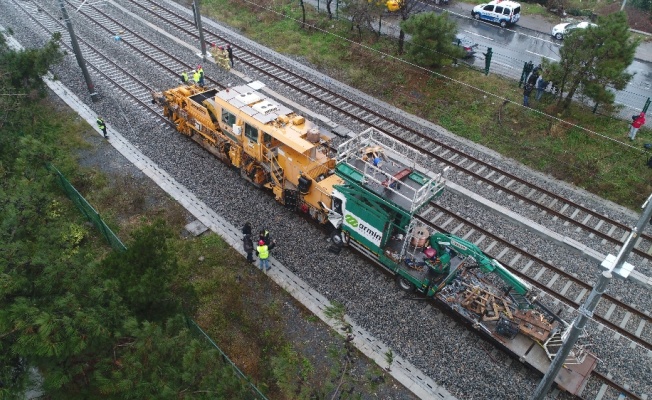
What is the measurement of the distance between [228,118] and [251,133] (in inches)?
58.5

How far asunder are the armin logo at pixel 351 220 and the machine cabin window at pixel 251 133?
455 centimetres

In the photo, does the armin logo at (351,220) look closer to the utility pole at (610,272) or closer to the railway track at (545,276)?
the railway track at (545,276)

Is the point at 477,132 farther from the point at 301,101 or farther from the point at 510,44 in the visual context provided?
the point at 510,44

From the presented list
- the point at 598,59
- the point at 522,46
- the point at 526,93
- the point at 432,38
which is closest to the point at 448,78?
the point at 432,38

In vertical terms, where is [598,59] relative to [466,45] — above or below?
above

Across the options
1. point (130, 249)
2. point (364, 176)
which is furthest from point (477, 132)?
point (130, 249)

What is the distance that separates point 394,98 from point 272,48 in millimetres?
9051

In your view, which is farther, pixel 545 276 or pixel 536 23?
pixel 536 23

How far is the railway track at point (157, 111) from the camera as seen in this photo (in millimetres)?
13969

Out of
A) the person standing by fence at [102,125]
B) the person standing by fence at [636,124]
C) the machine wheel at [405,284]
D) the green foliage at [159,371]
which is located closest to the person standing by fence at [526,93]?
the person standing by fence at [636,124]

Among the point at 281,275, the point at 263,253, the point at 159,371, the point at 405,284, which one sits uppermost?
the point at 159,371

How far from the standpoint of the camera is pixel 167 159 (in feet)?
64.0

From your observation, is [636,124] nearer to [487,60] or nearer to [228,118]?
[487,60]

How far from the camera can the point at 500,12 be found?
1238 inches
